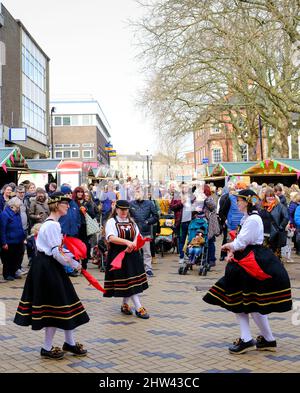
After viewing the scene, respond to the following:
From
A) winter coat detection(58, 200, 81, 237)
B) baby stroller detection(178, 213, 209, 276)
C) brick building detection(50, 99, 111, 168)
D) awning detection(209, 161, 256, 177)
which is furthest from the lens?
brick building detection(50, 99, 111, 168)

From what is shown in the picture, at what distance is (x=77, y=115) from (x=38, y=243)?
81.3 metres

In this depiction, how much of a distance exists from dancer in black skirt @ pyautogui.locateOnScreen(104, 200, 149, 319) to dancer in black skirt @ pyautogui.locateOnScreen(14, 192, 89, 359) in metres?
1.91

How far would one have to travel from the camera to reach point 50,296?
18.8 feet

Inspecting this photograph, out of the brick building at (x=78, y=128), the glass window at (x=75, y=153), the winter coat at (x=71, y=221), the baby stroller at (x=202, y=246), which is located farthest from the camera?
the glass window at (x=75, y=153)

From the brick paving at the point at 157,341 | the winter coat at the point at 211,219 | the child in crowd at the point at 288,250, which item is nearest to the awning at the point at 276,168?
the child in crowd at the point at 288,250

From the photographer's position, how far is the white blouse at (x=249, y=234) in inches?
233

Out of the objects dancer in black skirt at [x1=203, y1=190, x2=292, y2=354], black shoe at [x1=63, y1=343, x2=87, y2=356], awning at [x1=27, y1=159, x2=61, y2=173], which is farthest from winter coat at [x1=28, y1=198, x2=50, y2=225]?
awning at [x1=27, y1=159, x2=61, y2=173]

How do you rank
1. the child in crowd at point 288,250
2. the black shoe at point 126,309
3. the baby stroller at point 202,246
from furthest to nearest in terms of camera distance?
the child in crowd at point 288,250, the baby stroller at point 202,246, the black shoe at point 126,309

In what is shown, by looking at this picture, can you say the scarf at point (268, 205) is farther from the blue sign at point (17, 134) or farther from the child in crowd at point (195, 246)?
the blue sign at point (17, 134)

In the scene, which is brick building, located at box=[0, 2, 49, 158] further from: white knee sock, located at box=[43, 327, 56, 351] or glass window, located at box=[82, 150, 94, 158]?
glass window, located at box=[82, 150, 94, 158]

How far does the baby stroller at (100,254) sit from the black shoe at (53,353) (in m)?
6.19

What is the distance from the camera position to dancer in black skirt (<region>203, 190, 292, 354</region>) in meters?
5.87

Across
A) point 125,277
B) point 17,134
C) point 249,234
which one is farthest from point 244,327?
point 17,134

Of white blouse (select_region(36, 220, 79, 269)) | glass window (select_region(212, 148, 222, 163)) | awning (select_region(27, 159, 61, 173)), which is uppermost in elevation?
glass window (select_region(212, 148, 222, 163))
